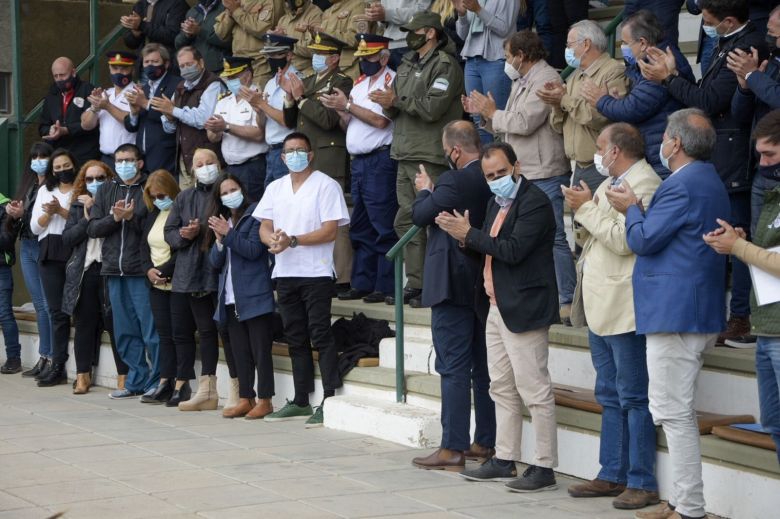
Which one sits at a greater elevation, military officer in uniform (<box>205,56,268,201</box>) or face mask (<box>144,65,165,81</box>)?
face mask (<box>144,65,165,81</box>)

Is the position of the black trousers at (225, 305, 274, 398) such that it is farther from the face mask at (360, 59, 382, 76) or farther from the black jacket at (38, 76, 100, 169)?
the black jacket at (38, 76, 100, 169)

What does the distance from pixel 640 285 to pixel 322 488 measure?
2176 mm

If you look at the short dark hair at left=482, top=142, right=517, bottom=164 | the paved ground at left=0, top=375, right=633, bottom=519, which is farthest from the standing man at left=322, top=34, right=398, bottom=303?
the short dark hair at left=482, top=142, right=517, bottom=164

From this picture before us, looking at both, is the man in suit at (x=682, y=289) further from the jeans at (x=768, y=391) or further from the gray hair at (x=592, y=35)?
the gray hair at (x=592, y=35)

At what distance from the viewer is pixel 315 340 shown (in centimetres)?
942

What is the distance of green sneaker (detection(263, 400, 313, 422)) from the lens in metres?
9.68

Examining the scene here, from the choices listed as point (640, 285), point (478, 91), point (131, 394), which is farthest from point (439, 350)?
point (131, 394)

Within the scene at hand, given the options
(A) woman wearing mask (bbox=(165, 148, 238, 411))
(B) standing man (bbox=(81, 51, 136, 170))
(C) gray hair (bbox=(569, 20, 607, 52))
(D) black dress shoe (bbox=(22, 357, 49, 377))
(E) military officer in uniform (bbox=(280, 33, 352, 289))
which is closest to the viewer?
(C) gray hair (bbox=(569, 20, 607, 52))

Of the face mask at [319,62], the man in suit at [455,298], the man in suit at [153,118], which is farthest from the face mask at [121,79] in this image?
the man in suit at [455,298]

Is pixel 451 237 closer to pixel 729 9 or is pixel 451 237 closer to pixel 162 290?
pixel 729 9

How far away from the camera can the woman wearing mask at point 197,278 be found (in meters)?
10.2

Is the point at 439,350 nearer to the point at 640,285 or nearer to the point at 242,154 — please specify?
the point at 640,285

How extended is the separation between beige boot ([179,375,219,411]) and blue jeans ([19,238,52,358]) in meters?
Answer: 2.60

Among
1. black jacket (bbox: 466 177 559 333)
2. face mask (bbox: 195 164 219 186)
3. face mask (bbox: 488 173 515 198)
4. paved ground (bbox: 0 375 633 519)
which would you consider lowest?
paved ground (bbox: 0 375 633 519)
